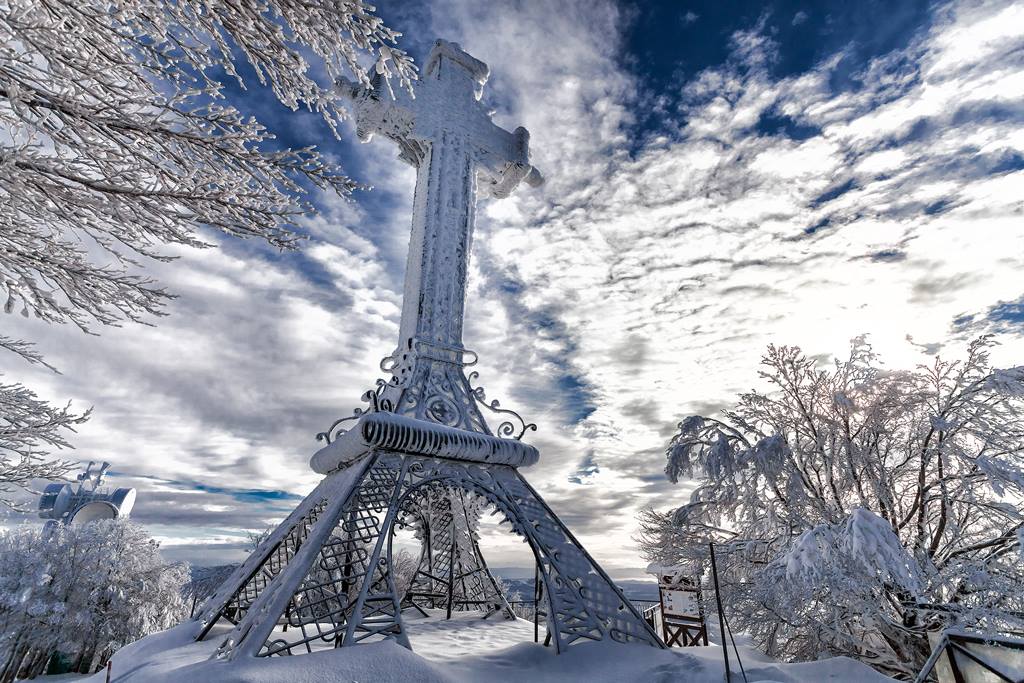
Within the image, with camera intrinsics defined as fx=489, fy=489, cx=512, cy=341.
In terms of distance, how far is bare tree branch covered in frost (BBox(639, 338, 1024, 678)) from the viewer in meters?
7.33

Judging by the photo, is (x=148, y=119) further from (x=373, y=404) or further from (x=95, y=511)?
(x=95, y=511)

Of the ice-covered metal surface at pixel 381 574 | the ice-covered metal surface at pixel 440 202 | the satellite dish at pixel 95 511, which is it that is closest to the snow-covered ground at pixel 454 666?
the ice-covered metal surface at pixel 381 574

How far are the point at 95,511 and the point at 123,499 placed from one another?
3.47 m

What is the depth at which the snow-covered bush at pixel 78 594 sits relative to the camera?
24.0 m

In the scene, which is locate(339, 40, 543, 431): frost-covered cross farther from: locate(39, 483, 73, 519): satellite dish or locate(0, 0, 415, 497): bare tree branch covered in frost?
locate(39, 483, 73, 519): satellite dish

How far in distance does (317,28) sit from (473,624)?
11582 mm

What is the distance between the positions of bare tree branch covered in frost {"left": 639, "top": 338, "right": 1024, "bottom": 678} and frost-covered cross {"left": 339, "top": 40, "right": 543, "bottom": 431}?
5.35 meters

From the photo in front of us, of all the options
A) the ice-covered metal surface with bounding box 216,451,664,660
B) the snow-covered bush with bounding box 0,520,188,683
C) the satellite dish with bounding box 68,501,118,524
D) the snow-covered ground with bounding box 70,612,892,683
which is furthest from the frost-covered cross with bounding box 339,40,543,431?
the satellite dish with bounding box 68,501,118,524

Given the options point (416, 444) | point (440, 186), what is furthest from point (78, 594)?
point (440, 186)

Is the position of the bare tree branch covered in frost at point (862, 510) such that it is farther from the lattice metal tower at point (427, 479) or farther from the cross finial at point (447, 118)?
the cross finial at point (447, 118)

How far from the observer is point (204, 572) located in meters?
14.8

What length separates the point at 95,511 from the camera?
131 ft

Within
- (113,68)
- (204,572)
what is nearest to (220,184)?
(113,68)

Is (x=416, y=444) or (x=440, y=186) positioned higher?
(x=440, y=186)
